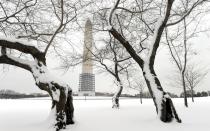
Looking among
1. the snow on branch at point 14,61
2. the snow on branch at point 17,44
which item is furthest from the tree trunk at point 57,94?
the snow on branch at point 17,44

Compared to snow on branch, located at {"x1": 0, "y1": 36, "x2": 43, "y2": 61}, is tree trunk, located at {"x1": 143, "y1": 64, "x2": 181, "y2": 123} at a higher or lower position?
lower

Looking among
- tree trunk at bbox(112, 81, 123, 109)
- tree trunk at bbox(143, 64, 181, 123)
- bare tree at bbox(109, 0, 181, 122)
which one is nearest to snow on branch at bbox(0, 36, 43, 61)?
bare tree at bbox(109, 0, 181, 122)

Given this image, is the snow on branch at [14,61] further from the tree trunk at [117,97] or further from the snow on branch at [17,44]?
the tree trunk at [117,97]

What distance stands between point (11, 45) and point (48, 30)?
14.2 ft

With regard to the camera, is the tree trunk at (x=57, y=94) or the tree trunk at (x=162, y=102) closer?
the tree trunk at (x=57, y=94)

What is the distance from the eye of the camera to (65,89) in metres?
11.5

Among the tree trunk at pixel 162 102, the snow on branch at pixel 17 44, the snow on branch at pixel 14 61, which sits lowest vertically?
the tree trunk at pixel 162 102

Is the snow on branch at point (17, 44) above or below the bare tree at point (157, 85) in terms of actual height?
above

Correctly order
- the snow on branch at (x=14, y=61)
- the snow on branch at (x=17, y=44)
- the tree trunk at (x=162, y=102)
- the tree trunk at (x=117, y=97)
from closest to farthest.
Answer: the snow on branch at (x=17, y=44), the snow on branch at (x=14, y=61), the tree trunk at (x=162, y=102), the tree trunk at (x=117, y=97)


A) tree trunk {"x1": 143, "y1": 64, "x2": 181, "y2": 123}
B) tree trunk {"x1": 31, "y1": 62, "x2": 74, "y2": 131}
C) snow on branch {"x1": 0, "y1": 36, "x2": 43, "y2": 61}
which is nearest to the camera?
tree trunk {"x1": 31, "y1": 62, "x2": 74, "y2": 131}

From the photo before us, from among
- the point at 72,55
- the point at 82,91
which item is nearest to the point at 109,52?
the point at 72,55

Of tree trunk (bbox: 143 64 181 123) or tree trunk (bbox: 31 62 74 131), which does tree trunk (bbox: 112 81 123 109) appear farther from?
tree trunk (bbox: 31 62 74 131)

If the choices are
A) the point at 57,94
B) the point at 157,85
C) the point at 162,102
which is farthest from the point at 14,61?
the point at 162,102

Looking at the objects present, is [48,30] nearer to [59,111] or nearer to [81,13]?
[81,13]
